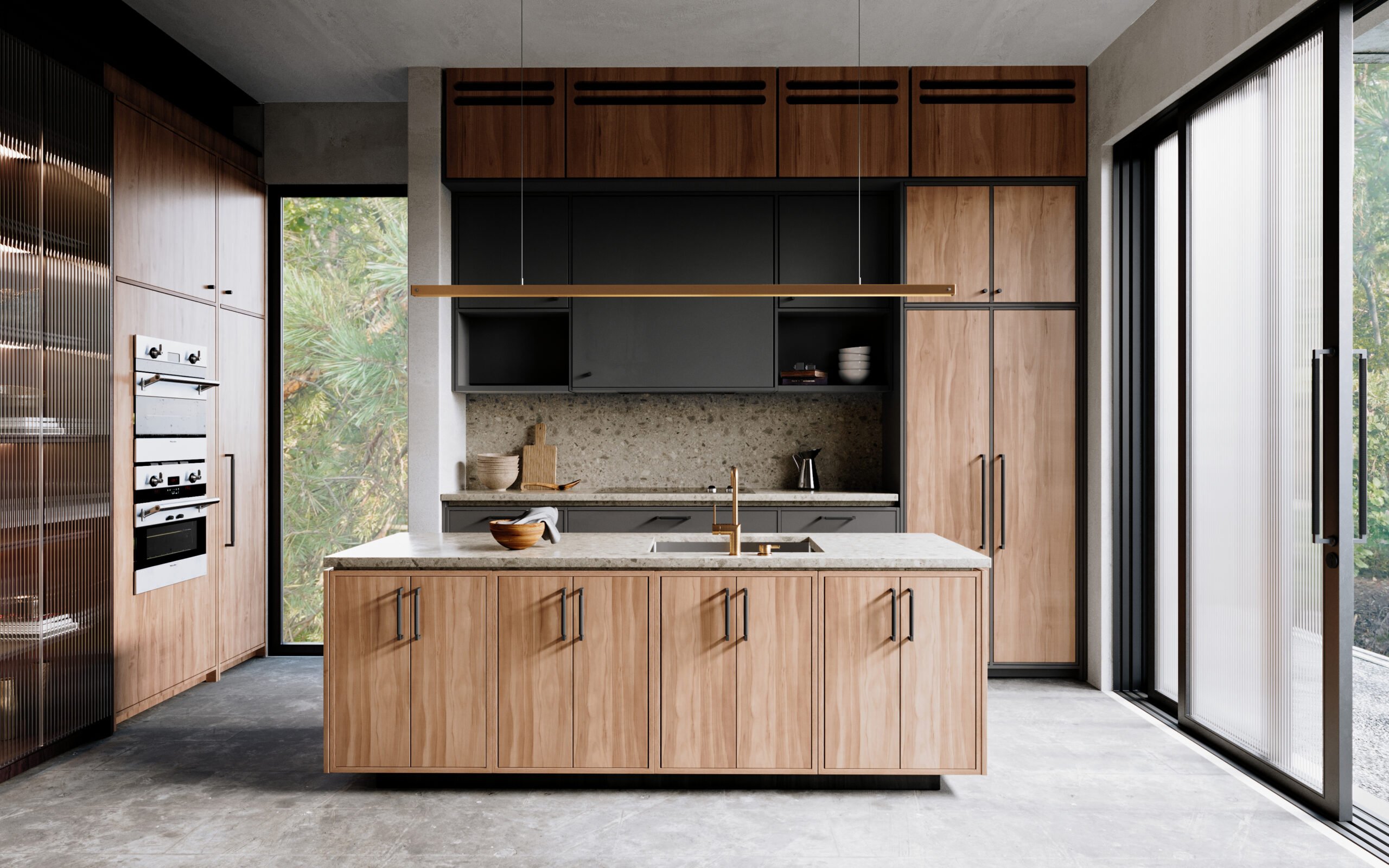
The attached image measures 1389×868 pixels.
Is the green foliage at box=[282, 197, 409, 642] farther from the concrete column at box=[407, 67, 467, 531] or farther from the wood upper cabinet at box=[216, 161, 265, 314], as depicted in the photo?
the concrete column at box=[407, 67, 467, 531]

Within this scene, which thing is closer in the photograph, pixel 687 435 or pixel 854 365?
pixel 854 365

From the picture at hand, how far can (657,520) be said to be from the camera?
15.1 ft

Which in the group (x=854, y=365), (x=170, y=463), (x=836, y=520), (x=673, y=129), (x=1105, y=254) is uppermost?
(x=673, y=129)

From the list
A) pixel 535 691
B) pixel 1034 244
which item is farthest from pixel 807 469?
pixel 535 691

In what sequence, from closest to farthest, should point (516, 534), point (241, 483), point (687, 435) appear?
1. point (516, 534)
2. point (241, 483)
3. point (687, 435)

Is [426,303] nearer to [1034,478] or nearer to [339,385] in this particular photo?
[339,385]

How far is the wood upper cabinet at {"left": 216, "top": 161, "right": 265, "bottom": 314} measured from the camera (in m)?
4.51

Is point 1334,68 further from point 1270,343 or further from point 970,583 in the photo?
point 970,583

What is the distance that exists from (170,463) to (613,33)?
117 inches

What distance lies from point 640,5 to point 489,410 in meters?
2.40

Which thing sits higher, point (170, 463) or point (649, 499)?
point (170, 463)

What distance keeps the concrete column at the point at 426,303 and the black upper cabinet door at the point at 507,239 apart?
0.12 meters

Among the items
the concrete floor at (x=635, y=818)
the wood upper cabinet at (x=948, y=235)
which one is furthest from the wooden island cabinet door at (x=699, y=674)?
the wood upper cabinet at (x=948, y=235)

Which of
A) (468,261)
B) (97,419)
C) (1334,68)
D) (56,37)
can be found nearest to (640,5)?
(468,261)
